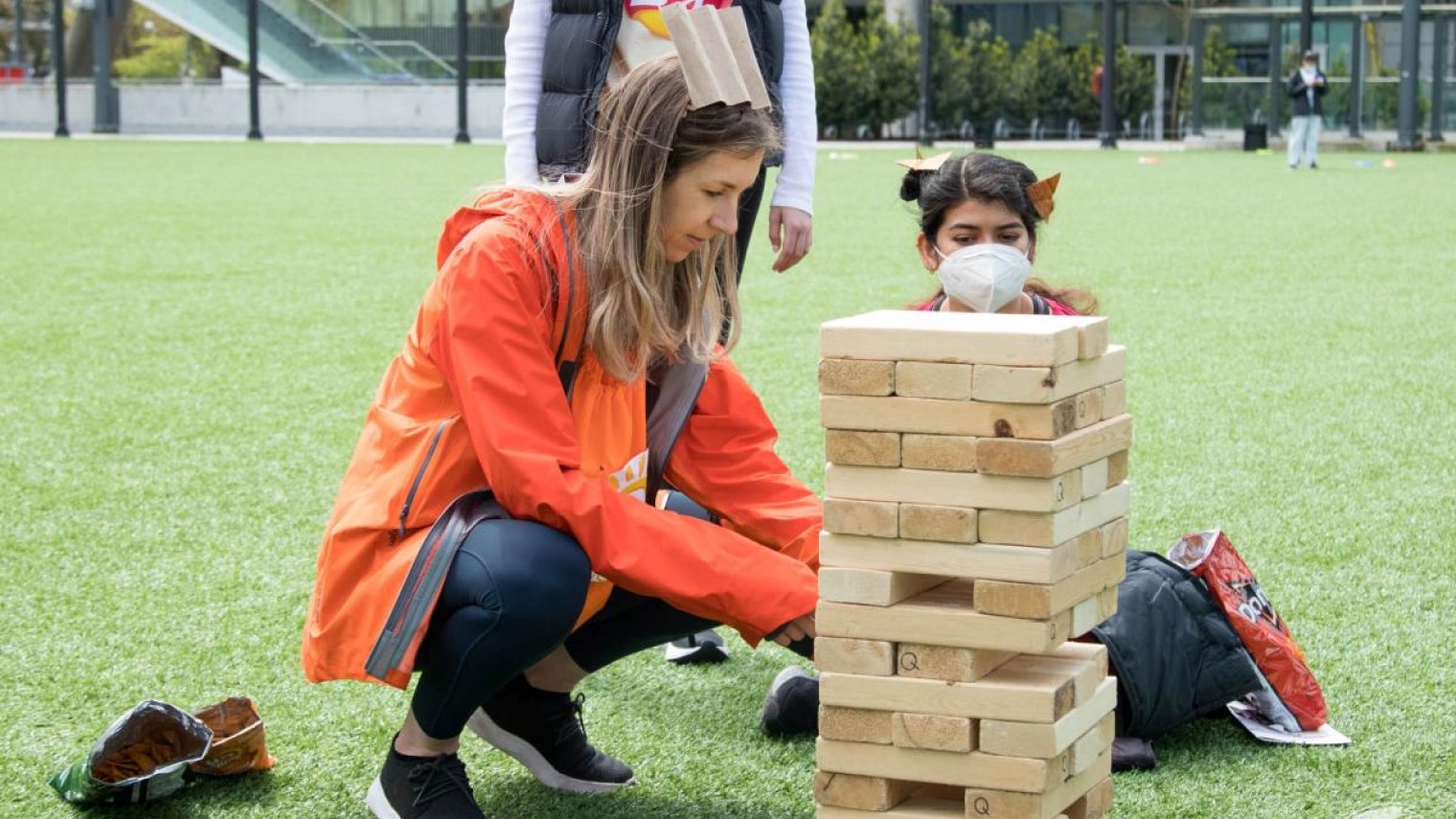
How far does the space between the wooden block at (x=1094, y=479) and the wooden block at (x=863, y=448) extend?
268mm

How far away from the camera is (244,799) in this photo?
10.2ft

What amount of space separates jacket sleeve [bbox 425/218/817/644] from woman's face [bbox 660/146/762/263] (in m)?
0.23

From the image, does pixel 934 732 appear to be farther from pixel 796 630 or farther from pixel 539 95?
pixel 539 95

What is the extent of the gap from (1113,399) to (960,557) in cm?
35

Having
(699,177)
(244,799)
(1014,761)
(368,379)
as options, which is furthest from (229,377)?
(1014,761)

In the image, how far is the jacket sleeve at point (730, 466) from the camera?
3.14 m

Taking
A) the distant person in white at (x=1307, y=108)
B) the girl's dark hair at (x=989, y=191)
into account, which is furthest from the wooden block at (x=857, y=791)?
the distant person in white at (x=1307, y=108)

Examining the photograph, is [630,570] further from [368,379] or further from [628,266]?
[368,379]

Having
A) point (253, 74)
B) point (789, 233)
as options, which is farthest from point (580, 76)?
point (253, 74)

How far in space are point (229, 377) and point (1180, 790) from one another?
5173 mm

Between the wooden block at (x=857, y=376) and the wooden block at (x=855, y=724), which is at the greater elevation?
the wooden block at (x=857, y=376)

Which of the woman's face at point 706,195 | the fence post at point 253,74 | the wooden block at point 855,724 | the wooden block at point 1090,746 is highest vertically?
the fence post at point 253,74

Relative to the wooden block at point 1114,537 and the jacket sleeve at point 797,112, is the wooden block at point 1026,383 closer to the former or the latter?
the wooden block at point 1114,537

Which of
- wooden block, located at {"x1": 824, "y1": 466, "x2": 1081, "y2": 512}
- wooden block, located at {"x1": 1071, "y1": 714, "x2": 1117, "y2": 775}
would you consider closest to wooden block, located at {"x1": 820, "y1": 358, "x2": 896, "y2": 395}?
wooden block, located at {"x1": 824, "y1": 466, "x2": 1081, "y2": 512}
